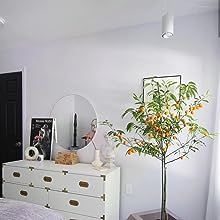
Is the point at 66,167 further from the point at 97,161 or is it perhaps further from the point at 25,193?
the point at 25,193

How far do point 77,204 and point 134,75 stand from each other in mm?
1506

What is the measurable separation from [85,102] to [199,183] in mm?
1558

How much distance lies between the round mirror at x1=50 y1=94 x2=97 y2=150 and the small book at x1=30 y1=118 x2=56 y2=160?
0.28 feet

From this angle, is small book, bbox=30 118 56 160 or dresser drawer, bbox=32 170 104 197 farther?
small book, bbox=30 118 56 160

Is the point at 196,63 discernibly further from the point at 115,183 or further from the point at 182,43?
the point at 115,183

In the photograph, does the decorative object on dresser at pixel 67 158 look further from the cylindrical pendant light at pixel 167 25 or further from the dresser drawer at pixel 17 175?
the cylindrical pendant light at pixel 167 25

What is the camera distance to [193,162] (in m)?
2.34

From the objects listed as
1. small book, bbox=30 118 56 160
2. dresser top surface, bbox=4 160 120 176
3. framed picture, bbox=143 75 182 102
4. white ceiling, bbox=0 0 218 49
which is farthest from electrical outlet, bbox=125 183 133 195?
white ceiling, bbox=0 0 218 49

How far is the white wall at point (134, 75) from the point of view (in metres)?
2.31

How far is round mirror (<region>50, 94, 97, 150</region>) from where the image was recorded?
2.91m

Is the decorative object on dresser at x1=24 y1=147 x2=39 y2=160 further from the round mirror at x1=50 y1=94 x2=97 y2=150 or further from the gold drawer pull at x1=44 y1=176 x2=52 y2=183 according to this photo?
the gold drawer pull at x1=44 y1=176 x2=52 y2=183

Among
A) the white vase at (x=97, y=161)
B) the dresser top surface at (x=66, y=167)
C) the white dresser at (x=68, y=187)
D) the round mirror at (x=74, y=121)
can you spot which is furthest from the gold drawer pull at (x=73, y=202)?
the round mirror at (x=74, y=121)

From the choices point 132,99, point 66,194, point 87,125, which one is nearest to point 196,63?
point 132,99

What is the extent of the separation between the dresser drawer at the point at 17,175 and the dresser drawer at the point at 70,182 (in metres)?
0.09
